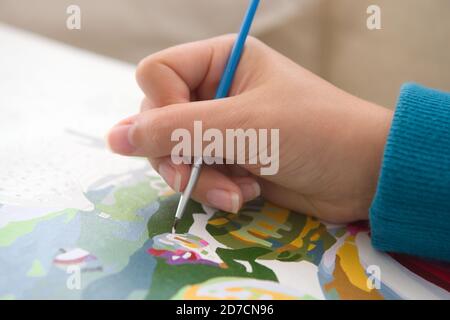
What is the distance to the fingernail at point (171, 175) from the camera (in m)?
0.45

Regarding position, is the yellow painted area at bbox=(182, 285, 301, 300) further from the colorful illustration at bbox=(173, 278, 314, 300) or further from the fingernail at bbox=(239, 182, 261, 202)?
the fingernail at bbox=(239, 182, 261, 202)

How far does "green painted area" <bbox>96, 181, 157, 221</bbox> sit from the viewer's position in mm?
424

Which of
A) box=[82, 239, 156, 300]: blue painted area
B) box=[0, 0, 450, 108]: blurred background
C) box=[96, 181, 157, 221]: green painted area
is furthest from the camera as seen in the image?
box=[0, 0, 450, 108]: blurred background

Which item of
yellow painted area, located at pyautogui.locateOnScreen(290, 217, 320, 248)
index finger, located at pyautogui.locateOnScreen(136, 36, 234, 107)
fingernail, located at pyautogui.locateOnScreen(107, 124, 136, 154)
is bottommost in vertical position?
yellow painted area, located at pyautogui.locateOnScreen(290, 217, 320, 248)

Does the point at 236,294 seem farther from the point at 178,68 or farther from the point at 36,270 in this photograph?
the point at 178,68

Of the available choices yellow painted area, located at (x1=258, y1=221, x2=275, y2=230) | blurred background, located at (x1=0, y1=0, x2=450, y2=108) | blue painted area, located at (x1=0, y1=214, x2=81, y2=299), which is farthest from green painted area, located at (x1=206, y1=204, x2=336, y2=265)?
blurred background, located at (x1=0, y1=0, x2=450, y2=108)

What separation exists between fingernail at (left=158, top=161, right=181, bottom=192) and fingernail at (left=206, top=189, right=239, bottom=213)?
30mm

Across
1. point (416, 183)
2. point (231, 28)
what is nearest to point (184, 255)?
point (416, 183)

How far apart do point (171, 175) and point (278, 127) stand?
0.11 metres

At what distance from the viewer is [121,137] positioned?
0.43 m

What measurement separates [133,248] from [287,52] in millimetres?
624

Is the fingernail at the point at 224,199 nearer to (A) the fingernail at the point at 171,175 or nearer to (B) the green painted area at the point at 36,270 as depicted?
(A) the fingernail at the point at 171,175
